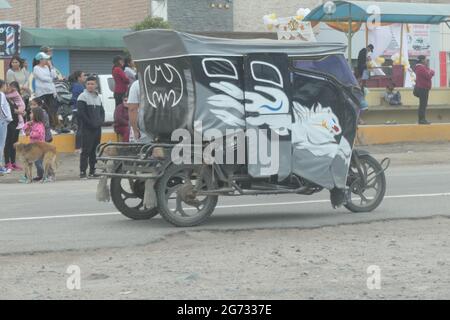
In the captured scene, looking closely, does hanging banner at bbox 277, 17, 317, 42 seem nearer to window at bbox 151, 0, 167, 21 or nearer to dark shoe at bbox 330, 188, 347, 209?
window at bbox 151, 0, 167, 21

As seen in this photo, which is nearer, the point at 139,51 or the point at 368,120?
the point at 139,51

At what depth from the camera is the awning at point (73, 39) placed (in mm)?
39562

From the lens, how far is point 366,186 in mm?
12797

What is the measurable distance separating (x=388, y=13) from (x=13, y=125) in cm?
1433

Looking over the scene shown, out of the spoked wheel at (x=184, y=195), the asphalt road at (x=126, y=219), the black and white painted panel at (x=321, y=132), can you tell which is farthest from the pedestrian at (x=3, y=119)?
the black and white painted panel at (x=321, y=132)

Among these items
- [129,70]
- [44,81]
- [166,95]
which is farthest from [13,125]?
[166,95]

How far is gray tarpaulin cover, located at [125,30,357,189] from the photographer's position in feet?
37.2

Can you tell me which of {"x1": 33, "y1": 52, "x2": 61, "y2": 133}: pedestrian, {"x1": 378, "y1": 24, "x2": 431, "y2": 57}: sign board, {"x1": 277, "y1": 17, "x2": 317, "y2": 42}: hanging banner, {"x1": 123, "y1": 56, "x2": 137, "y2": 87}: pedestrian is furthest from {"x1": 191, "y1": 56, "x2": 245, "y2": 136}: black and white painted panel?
{"x1": 378, "y1": 24, "x2": 431, "y2": 57}: sign board

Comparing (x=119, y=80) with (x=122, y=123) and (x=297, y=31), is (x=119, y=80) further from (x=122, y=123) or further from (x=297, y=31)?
(x=297, y=31)

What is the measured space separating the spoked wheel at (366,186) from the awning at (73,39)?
91.7 ft
